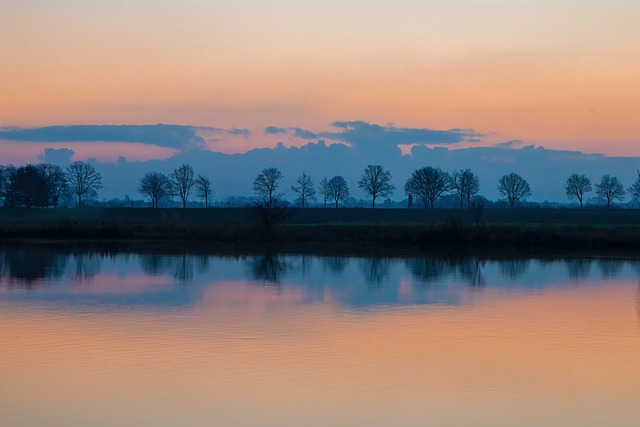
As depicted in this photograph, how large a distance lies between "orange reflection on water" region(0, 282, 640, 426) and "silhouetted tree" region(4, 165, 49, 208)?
79.3 metres

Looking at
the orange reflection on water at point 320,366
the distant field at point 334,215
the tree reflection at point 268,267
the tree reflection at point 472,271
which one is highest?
the distant field at point 334,215

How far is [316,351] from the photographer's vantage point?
13352 mm

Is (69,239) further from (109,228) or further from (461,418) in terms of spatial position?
(461,418)

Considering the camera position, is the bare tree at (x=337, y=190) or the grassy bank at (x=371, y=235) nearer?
the grassy bank at (x=371, y=235)

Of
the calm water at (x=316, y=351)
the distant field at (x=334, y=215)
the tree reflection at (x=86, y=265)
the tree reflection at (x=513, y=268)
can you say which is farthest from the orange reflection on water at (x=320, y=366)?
the distant field at (x=334, y=215)

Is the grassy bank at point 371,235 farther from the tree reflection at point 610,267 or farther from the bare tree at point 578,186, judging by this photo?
the bare tree at point 578,186

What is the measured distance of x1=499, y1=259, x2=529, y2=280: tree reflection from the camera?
2692 cm

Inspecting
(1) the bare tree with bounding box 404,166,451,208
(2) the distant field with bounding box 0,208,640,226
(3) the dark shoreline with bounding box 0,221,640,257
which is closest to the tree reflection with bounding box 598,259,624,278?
(3) the dark shoreline with bounding box 0,221,640,257

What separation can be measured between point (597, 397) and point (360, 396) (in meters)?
2.91

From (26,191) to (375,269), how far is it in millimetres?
72033

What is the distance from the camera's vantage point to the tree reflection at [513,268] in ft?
88.3

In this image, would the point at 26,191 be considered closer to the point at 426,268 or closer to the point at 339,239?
the point at 339,239

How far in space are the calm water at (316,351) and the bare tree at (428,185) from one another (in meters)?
75.2

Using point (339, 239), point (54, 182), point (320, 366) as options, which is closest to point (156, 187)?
point (54, 182)
